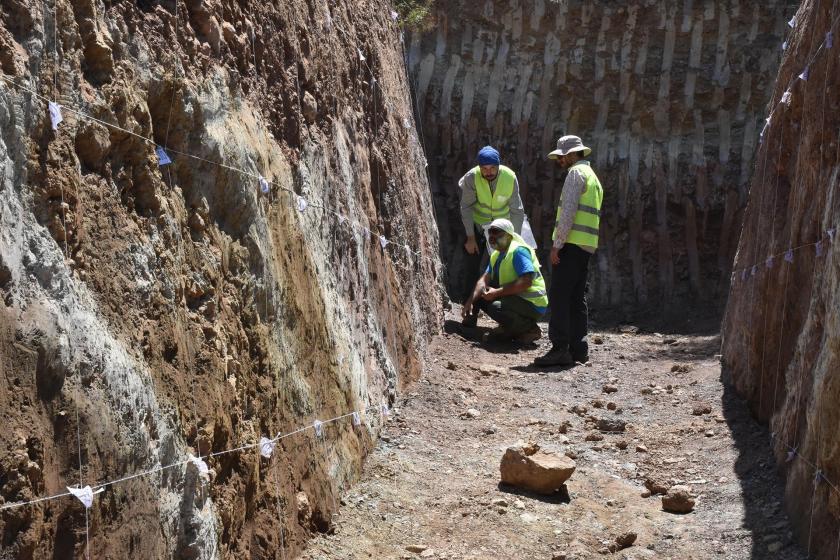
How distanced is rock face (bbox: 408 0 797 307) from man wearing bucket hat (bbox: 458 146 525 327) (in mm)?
2305

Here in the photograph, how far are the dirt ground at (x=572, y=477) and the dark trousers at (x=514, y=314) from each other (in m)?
0.63

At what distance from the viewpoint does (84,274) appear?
8.68 feet

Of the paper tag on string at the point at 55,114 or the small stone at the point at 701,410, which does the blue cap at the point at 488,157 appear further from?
the paper tag on string at the point at 55,114

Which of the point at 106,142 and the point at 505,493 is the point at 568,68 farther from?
the point at 106,142

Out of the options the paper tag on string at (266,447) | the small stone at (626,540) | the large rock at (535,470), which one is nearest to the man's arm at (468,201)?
the large rock at (535,470)

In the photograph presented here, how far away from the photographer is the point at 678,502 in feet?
16.1

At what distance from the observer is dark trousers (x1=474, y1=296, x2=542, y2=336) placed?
858cm

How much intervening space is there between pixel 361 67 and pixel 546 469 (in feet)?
9.12

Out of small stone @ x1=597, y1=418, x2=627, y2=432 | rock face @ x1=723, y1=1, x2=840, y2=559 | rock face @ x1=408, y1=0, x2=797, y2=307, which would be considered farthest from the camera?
rock face @ x1=408, y1=0, x2=797, y2=307

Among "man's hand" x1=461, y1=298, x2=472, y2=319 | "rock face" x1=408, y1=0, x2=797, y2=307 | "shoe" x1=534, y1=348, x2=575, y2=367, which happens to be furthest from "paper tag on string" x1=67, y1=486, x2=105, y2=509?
"rock face" x1=408, y1=0, x2=797, y2=307

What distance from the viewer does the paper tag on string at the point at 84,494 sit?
2.44m

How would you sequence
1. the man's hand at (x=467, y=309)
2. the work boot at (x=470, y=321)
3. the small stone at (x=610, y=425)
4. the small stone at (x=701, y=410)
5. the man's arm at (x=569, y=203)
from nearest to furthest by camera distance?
the small stone at (x=610, y=425)
the small stone at (x=701, y=410)
the man's arm at (x=569, y=203)
the man's hand at (x=467, y=309)
the work boot at (x=470, y=321)

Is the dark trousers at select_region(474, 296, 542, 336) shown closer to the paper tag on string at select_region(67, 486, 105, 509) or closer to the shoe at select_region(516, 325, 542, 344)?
the shoe at select_region(516, 325, 542, 344)

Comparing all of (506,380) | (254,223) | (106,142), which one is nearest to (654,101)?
(506,380)
